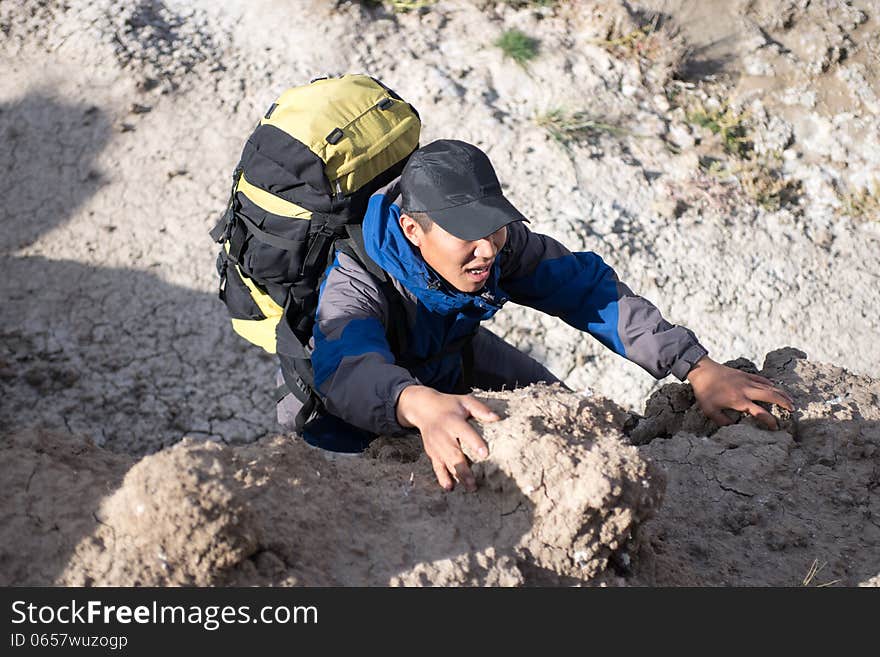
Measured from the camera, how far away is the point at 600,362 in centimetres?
645

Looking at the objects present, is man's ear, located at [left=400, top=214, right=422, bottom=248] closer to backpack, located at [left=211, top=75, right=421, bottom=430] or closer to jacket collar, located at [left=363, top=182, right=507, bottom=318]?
jacket collar, located at [left=363, top=182, right=507, bottom=318]

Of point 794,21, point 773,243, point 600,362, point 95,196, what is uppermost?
point 794,21

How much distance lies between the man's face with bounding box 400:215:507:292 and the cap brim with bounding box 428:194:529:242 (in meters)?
0.03

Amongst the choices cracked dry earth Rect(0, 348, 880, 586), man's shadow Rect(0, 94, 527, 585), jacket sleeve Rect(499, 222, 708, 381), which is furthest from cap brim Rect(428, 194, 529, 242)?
man's shadow Rect(0, 94, 527, 585)

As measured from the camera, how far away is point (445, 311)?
340 cm

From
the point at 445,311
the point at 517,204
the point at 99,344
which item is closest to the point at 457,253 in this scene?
the point at 445,311

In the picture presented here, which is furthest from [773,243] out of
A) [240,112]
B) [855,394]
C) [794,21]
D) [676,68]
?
[240,112]

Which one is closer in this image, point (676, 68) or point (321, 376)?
point (321, 376)

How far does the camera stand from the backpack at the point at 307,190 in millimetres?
Result: 3406

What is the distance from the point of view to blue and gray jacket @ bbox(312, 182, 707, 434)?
2938 millimetres

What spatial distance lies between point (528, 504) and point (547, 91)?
5.68 m

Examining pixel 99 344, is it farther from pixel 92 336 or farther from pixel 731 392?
pixel 731 392

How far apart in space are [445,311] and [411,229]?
0.36 m

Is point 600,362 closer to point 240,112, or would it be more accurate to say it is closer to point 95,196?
point 240,112
